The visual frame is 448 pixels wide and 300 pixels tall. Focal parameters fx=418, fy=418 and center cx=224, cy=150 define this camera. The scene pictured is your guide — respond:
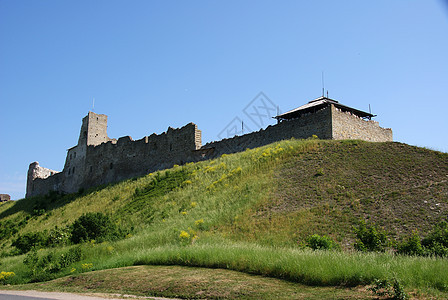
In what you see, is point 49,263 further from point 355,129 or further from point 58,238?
point 355,129

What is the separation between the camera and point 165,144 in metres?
36.2

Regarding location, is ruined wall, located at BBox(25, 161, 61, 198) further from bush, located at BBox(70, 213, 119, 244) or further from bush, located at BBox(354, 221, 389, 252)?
bush, located at BBox(354, 221, 389, 252)

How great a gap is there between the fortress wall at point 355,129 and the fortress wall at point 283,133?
0.57 m

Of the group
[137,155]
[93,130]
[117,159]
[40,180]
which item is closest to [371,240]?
[137,155]

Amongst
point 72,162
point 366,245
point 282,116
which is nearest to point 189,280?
point 366,245

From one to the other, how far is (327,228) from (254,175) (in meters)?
8.10

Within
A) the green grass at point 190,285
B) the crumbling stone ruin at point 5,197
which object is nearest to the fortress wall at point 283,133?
the green grass at point 190,285

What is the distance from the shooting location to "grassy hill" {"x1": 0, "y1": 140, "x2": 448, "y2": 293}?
10.5m

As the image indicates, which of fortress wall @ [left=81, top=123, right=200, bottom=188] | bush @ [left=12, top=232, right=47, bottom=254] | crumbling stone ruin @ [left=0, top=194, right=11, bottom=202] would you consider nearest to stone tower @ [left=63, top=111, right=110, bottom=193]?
fortress wall @ [left=81, top=123, right=200, bottom=188]

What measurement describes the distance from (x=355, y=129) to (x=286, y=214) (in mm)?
11367

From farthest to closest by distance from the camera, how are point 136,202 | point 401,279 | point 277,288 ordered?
point 136,202 → point 277,288 → point 401,279

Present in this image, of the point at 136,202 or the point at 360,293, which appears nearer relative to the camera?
the point at 360,293

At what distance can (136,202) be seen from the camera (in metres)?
28.8

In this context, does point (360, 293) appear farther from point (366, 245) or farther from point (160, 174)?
point (160, 174)
